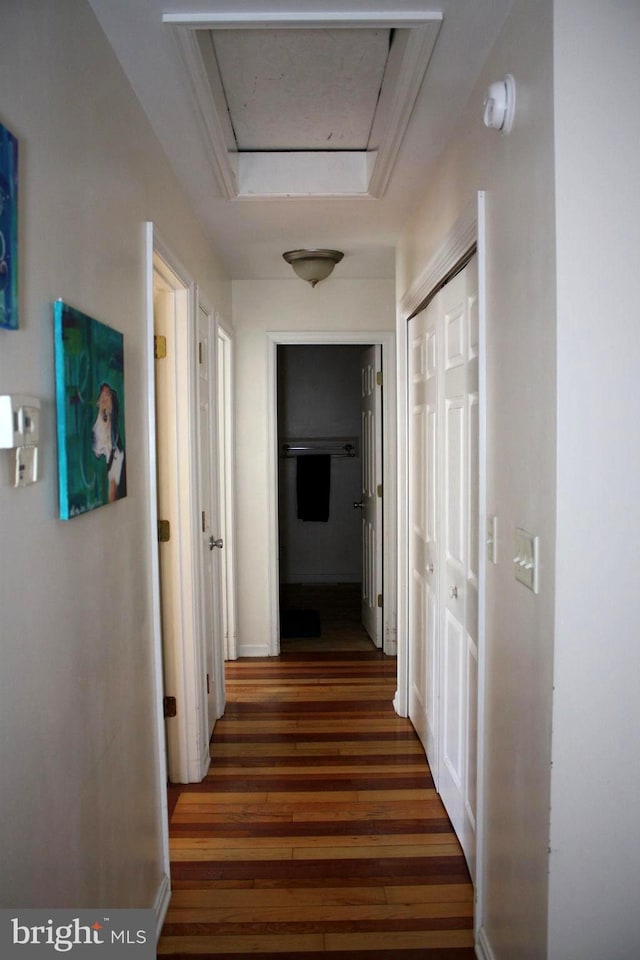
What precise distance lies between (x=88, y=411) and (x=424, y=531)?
198cm

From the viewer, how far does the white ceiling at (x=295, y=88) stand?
1627 mm

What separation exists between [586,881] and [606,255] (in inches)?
47.4

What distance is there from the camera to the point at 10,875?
108 cm

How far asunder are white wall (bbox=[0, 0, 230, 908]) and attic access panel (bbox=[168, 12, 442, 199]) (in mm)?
275

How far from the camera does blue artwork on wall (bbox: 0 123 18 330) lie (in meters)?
1.04

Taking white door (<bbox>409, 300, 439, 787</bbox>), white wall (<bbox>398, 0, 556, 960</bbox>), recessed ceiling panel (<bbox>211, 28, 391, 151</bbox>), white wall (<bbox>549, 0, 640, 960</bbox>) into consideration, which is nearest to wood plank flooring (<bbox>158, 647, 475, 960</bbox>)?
white door (<bbox>409, 300, 439, 787</bbox>)

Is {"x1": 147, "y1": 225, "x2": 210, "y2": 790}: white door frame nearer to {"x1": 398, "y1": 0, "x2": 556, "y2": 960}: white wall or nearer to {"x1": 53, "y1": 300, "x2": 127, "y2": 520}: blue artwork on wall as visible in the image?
{"x1": 53, "y1": 300, "x2": 127, "y2": 520}: blue artwork on wall

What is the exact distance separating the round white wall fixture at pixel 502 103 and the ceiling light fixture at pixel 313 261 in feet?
7.02

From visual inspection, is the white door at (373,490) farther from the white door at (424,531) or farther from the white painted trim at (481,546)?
the white painted trim at (481,546)

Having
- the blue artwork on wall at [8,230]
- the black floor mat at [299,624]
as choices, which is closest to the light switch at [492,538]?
the blue artwork on wall at [8,230]

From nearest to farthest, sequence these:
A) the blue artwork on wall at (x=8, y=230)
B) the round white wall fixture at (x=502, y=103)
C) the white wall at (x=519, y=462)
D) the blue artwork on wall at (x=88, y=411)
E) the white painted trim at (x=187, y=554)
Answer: the blue artwork on wall at (x=8, y=230) → the blue artwork on wall at (x=88, y=411) → the white wall at (x=519, y=462) → the round white wall fixture at (x=502, y=103) → the white painted trim at (x=187, y=554)

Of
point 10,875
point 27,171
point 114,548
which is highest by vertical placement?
point 27,171

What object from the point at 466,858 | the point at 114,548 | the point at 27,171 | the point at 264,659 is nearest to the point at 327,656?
the point at 264,659

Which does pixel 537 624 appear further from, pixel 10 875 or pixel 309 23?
pixel 309 23
